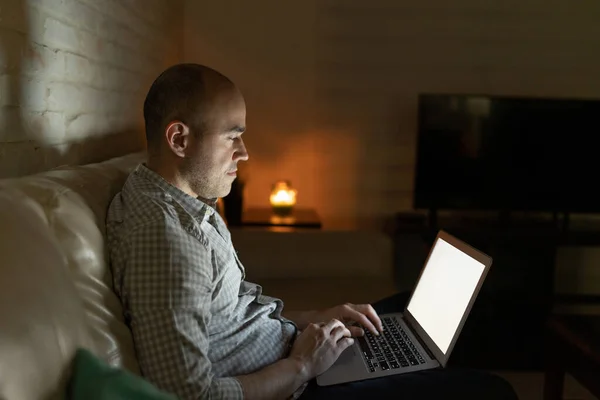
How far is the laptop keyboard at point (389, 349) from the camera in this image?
1.39 metres

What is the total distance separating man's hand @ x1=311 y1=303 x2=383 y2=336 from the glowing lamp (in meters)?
1.55

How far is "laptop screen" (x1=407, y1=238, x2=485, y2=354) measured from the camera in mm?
1338

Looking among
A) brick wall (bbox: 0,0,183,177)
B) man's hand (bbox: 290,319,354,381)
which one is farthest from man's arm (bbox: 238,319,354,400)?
brick wall (bbox: 0,0,183,177)

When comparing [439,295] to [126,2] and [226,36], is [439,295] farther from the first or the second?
[226,36]

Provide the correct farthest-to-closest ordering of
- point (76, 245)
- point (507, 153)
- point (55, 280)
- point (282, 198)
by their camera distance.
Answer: point (282, 198) < point (507, 153) < point (76, 245) < point (55, 280)

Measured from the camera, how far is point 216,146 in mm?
1284

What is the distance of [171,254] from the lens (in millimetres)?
1055

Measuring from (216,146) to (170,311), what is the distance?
16.1 inches

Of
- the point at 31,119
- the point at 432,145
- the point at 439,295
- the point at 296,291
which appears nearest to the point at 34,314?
the point at 31,119

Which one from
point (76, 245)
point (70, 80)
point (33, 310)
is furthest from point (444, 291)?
point (70, 80)

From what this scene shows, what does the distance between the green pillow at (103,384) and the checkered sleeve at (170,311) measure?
0.21 m

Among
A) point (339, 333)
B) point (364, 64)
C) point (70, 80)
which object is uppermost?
point (364, 64)

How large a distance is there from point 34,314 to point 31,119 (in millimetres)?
735

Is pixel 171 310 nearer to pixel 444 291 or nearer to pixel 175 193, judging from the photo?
pixel 175 193
